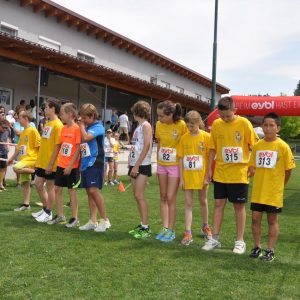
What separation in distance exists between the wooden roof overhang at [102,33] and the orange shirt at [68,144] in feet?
46.7

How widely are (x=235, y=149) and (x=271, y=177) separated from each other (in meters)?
0.60

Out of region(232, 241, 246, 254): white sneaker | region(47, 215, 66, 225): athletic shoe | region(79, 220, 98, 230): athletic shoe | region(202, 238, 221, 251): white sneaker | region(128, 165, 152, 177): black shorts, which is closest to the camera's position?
region(232, 241, 246, 254): white sneaker

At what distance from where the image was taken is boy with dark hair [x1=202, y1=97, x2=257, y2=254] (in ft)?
18.8

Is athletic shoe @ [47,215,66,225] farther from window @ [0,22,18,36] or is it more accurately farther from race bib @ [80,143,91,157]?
window @ [0,22,18,36]

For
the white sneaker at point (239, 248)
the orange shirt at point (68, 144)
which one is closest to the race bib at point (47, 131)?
the orange shirt at point (68, 144)

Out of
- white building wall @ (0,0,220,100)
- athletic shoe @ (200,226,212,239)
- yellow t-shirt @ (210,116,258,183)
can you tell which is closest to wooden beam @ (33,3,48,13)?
white building wall @ (0,0,220,100)

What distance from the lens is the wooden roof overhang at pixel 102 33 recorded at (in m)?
20.5

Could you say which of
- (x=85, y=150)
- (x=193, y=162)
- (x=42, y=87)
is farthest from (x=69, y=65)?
(x=193, y=162)

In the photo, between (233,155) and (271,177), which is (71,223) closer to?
(233,155)

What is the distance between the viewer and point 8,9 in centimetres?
1881

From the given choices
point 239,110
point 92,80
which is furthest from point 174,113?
point 92,80

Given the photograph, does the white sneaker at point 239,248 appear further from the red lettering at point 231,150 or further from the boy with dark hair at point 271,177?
the red lettering at point 231,150

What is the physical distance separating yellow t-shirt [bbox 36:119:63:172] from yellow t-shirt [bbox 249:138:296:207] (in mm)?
3383

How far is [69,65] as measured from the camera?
1753cm
